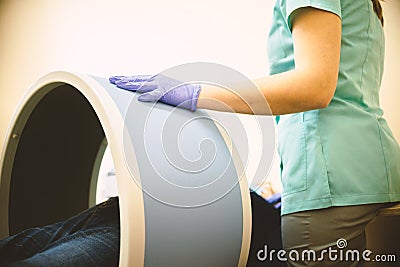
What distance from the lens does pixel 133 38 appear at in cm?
251

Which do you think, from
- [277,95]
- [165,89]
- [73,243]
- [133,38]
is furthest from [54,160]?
[133,38]

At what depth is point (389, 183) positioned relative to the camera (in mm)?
920

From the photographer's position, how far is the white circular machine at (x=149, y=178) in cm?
74

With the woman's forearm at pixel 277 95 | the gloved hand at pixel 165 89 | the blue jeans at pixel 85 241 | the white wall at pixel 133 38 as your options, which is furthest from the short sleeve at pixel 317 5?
the white wall at pixel 133 38

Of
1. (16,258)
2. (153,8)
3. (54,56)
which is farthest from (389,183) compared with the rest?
(54,56)

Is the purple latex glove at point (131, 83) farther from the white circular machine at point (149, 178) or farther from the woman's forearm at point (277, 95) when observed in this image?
the woman's forearm at point (277, 95)

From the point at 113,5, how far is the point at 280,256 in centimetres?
189

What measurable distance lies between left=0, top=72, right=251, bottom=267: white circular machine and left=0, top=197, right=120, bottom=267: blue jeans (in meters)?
0.19

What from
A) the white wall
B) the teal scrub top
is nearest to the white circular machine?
the teal scrub top

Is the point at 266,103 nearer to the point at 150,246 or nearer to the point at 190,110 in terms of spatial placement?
the point at 190,110

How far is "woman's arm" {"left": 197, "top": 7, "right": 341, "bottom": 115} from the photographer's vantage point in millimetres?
826

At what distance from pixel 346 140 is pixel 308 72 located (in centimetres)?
17

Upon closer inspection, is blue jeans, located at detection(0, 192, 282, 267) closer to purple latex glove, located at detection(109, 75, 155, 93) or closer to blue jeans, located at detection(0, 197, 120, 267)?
blue jeans, located at detection(0, 197, 120, 267)

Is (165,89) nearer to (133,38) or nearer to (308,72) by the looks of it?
(308,72)
